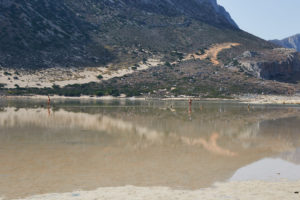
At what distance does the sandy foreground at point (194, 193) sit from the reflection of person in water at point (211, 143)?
198 inches

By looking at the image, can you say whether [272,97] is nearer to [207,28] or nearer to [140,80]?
[140,80]

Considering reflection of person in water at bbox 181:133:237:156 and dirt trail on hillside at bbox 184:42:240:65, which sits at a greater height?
dirt trail on hillside at bbox 184:42:240:65

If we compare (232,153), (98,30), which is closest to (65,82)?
(98,30)

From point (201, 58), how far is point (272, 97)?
31082mm

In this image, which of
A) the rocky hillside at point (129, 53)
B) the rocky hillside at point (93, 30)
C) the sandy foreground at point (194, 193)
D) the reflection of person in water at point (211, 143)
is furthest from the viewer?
the rocky hillside at point (93, 30)

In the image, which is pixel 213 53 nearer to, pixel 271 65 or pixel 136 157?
pixel 271 65

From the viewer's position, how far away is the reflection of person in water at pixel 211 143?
15.2 m

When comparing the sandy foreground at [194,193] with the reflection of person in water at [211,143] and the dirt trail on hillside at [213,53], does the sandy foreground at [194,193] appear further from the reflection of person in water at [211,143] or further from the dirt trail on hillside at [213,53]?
the dirt trail on hillside at [213,53]

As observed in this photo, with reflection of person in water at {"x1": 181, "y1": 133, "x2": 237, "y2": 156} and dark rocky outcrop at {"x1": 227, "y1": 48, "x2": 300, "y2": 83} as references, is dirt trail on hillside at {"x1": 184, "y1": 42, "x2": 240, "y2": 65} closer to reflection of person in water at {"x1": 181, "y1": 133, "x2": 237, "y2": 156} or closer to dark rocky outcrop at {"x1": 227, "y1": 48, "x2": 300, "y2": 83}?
dark rocky outcrop at {"x1": 227, "y1": 48, "x2": 300, "y2": 83}

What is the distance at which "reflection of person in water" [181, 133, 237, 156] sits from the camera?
15.2m

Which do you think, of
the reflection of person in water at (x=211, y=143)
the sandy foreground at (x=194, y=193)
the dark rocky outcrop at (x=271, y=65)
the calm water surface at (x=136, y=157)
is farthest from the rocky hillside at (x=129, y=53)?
the sandy foreground at (x=194, y=193)

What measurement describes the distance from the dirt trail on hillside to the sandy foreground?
84.4 m

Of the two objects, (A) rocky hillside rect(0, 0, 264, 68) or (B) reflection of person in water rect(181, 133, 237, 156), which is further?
(A) rocky hillside rect(0, 0, 264, 68)

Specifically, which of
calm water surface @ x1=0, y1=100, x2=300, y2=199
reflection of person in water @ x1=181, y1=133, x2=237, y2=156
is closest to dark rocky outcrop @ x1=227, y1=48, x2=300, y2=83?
calm water surface @ x1=0, y1=100, x2=300, y2=199
